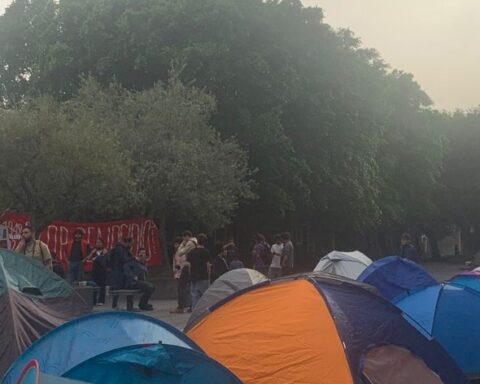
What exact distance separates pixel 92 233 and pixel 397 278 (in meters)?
13.0

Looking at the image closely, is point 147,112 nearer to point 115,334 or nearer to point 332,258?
point 332,258

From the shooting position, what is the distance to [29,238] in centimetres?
1341

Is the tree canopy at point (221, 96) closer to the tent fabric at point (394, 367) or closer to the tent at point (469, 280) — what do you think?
the tent at point (469, 280)

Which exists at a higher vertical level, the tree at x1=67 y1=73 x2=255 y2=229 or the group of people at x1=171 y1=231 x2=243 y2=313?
the tree at x1=67 y1=73 x2=255 y2=229

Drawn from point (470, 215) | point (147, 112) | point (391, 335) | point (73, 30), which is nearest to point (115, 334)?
point (391, 335)

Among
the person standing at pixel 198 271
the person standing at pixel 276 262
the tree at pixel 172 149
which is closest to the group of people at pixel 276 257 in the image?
the person standing at pixel 276 262

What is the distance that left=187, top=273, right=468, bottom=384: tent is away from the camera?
720 cm

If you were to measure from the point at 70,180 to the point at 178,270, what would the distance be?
406 cm

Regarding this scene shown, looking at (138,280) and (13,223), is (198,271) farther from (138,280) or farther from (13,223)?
(13,223)

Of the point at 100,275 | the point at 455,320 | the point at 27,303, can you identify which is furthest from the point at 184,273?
the point at 455,320

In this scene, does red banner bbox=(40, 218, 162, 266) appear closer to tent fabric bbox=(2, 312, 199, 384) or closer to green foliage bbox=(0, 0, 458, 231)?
green foliage bbox=(0, 0, 458, 231)

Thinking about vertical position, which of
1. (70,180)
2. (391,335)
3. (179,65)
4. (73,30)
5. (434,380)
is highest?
(73,30)

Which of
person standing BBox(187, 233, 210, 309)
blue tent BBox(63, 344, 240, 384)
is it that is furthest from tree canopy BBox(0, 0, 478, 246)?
blue tent BBox(63, 344, 240, 384)

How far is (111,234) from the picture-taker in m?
22.6
